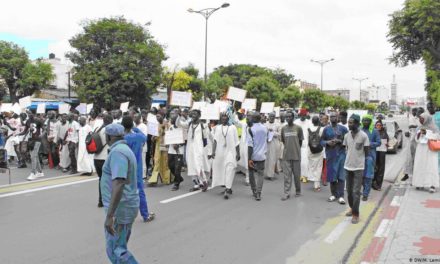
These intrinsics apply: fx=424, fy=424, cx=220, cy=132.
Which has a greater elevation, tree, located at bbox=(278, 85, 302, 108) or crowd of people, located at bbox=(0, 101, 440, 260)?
tree, located at bbox=(278, 85, 302, 108)

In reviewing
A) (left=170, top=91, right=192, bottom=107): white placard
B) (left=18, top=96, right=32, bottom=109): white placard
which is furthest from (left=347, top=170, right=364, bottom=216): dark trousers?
(left=18, top=96, right=32, bottom=109): white placard

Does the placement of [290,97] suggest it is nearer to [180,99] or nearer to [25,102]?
[25,102]

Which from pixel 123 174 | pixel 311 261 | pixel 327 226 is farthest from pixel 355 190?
pixel 123 174

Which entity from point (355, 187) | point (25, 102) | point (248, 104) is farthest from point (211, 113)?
point (25, 102)

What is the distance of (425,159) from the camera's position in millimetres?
9883

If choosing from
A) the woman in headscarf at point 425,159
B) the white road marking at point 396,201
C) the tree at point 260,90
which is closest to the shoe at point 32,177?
the white road marking at point 396,201

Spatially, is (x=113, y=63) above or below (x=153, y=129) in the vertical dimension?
above

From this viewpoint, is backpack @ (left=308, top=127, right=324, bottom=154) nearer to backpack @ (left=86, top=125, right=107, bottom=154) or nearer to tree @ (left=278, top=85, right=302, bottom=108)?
backpack @ (left=86, top=125, right=107, bottom=154)

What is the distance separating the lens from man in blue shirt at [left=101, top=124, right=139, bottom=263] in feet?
12.5

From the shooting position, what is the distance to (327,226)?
22.4ft

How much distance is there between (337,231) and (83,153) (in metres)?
8.03

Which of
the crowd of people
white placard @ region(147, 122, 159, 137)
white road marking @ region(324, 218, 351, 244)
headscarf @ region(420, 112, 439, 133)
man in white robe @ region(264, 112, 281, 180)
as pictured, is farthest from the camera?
man in white robe @ region(264, 112, 281, 180)

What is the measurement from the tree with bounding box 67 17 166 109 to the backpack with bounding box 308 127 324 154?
2544 centimetres

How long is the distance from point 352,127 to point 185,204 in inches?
137
